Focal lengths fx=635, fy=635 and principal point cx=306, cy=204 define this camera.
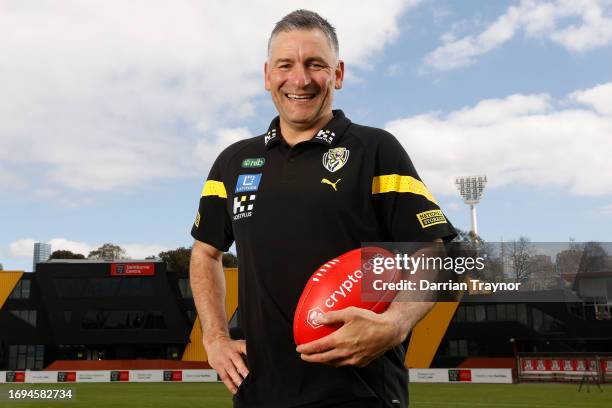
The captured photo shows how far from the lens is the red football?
2.74 m

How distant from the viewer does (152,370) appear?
45656 mm

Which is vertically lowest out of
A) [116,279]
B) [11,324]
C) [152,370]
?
[152,370]

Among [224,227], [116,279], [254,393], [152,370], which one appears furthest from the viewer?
[116,279]

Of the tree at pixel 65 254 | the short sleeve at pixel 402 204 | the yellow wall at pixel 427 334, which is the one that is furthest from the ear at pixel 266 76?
the tree at pixel 65 254

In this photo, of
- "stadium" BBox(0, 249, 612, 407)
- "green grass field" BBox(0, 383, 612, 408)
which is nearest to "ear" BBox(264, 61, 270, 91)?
"green grass field" BBox(0, 383, 612, 408)

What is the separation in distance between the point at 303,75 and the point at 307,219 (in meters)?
0.74

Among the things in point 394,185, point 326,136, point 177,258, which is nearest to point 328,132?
point 326,136

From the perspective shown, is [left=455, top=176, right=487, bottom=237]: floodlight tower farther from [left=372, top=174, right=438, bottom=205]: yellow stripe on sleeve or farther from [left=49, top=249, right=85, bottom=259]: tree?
[left=372, top=174, right=438, bottom=205]: yellow stripe on sleeve

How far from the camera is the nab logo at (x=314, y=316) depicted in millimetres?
2695

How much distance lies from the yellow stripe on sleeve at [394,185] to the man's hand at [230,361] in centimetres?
103

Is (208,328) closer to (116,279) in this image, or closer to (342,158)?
(342,158)

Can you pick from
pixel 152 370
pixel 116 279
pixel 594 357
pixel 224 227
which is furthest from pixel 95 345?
pixel 224 227

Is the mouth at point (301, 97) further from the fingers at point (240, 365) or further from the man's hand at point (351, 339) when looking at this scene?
the fingers at point (240, 365)

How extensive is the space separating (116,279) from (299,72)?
181 feet
